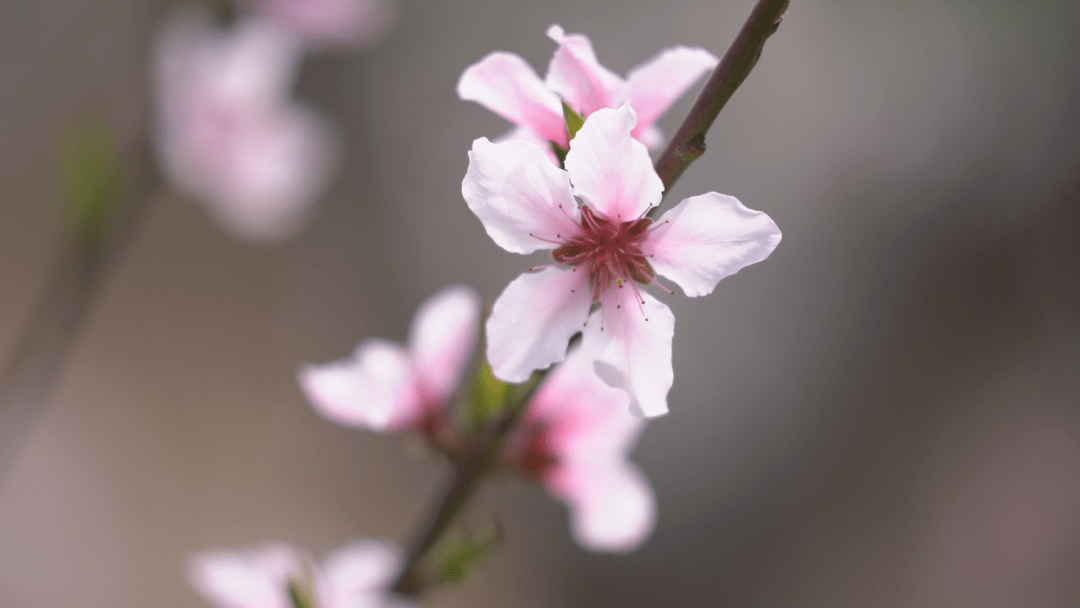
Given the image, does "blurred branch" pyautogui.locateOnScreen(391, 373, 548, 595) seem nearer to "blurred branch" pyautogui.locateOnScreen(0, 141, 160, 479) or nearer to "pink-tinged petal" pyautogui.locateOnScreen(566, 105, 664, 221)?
"pink-tinged petal" pyautogui.locateOnScreen(566, 105, 664, 221)

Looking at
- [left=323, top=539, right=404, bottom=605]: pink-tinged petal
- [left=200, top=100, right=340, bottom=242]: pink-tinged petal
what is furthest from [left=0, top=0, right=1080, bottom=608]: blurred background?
[left=323, top=539, right=404, bottom=605]: pink-tinged petal

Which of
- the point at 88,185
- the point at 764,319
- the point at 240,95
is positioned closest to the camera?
the point at 88,185

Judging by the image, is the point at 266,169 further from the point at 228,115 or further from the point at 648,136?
the point at 648,136

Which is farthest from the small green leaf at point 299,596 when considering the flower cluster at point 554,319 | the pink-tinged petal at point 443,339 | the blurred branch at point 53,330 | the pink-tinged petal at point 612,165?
the blurred branch at point 53,330

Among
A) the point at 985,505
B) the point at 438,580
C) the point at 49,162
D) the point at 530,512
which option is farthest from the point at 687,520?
the point at 49,162

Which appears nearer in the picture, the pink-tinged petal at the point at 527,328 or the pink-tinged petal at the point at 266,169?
the pink-tinged petal at the point at 527,328

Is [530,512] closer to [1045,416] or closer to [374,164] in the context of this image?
[374,164]

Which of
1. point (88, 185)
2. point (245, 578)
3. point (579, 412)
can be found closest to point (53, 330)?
point (88, 185)

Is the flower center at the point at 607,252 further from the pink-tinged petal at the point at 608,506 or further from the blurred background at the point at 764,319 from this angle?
the blurred background at the point at 764,319
